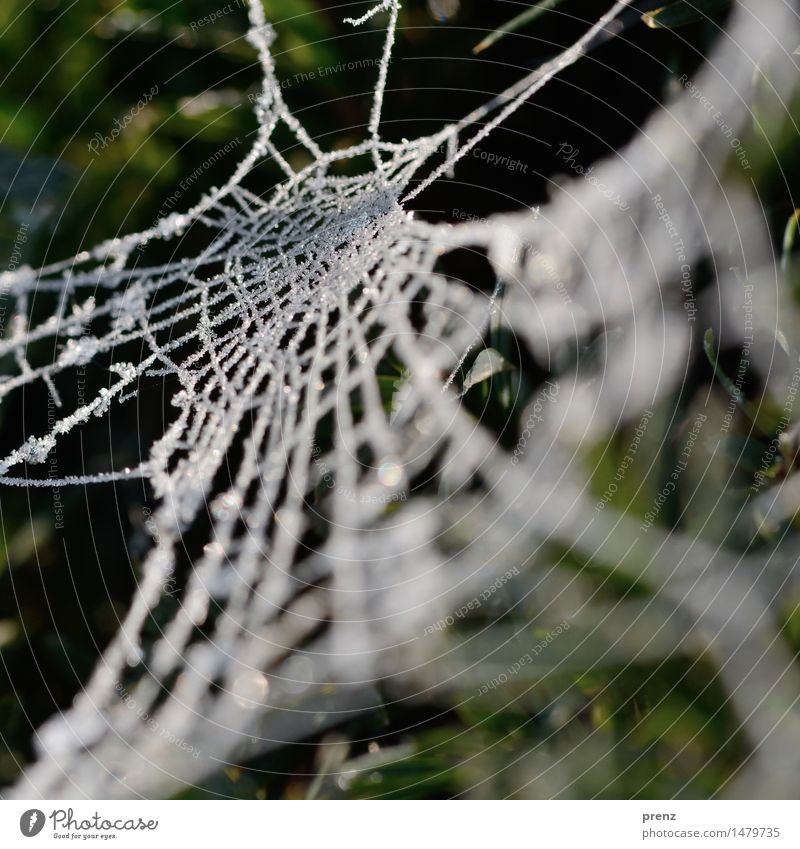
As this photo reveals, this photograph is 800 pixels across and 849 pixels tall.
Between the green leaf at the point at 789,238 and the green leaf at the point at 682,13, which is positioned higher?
the green leaf at the point at 682,13

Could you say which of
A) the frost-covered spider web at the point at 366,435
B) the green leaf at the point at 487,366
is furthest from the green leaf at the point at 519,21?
the green leaf at the point at 487,366

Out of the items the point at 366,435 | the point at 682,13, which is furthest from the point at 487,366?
the point at 682,13

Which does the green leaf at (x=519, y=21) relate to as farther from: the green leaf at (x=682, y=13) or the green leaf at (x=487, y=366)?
the green leaf at (x=487, y=366)

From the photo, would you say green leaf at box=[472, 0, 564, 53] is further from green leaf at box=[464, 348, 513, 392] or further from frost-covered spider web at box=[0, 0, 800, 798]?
green leaf at box=[464, 348, 513, 392]

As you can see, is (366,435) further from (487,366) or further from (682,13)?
(682,13)

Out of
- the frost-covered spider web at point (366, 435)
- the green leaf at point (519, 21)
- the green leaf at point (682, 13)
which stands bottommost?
the frost-covered spider web at point (366, 435)
